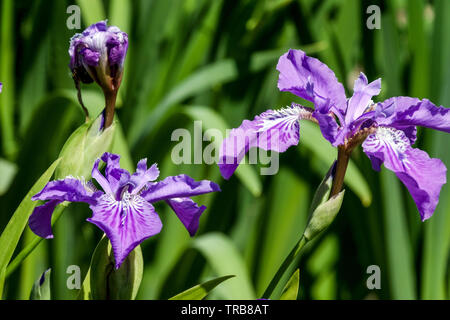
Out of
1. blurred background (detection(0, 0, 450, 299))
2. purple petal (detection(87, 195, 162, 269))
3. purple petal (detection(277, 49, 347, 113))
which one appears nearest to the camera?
purple petal (detection(87, 195, 162, 269))

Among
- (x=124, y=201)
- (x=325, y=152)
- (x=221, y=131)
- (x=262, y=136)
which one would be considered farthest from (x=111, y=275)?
(x=325, y=152)

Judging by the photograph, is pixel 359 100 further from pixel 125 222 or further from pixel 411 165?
pixel 125 222

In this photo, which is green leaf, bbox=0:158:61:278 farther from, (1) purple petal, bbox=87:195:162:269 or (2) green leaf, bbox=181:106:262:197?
(2) green leaf, bbox=181:106:262:197

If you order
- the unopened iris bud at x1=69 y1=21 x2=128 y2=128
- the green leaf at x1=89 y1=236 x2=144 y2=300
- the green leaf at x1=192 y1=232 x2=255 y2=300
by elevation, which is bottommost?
the green leaf at x1=192 y1=232 x2=255 y2=300

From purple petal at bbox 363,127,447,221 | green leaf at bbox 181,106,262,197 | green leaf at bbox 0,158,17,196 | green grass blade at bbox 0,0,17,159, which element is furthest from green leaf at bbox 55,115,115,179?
green grass blade at bbox 0,0,17,159

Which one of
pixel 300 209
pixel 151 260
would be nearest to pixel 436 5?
pixel 300 209
